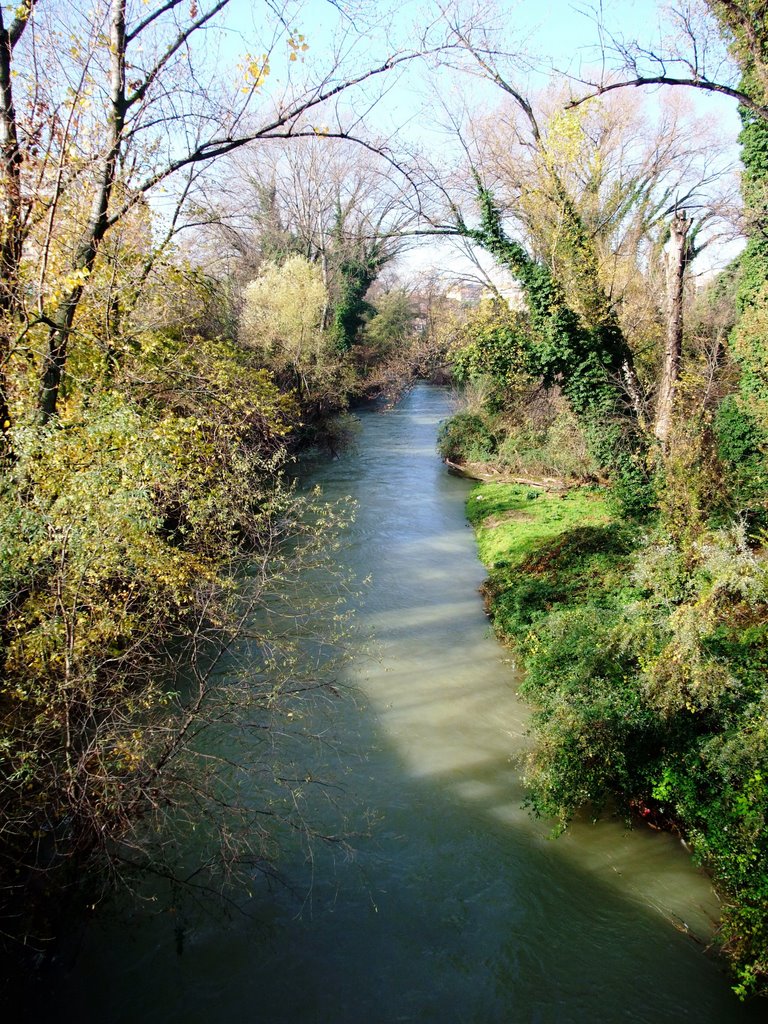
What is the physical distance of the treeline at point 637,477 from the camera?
5.98 m

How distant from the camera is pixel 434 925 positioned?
540 centimetres

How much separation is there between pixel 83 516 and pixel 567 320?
1195cm

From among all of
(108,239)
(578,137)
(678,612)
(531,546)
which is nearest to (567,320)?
(578,137)

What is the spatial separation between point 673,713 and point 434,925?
120 inches

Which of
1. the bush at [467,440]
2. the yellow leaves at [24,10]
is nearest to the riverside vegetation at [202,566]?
the yellow leaves at [24,10]

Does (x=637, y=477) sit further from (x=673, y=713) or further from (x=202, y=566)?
(x=202, y=566)

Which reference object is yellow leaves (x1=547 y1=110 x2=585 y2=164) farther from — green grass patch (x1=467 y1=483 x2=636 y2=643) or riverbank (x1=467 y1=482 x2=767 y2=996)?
riverbank (x1=467 y1=482 x2=767 y2=996)

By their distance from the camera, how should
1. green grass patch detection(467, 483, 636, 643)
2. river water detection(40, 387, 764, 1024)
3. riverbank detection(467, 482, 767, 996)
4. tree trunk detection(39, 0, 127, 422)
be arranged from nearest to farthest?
river water detection(40, 387, 764, 1024), riverbank detection(467, 482, 767, 996), tree trunk detection(39, 0, 127, 422), green grass patch detection(467, 483, 636, 643)

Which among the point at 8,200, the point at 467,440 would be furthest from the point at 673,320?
the point at 8,200

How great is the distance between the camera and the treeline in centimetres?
598

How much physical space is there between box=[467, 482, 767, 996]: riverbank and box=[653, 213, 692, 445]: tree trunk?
459cm

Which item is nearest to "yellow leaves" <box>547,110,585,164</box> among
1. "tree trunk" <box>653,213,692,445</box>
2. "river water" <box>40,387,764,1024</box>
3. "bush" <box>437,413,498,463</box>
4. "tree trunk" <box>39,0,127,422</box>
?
"tree trunk" <box>653,213,692,445</box>

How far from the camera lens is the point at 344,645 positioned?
9.47 meters

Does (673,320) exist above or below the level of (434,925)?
above
